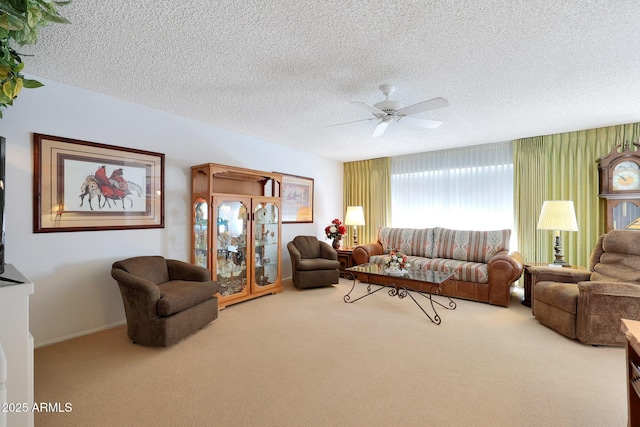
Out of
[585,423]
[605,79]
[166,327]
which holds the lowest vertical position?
[585,423]

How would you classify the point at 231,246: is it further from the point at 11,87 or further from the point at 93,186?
the point at 11,87

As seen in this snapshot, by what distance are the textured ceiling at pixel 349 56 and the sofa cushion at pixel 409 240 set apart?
2226 mm

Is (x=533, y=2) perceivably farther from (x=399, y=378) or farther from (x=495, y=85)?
(x=399, y=378)

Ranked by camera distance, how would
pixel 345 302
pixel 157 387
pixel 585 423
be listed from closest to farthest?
pixel 585 423 → pixel 157 387 → pixel 345 302

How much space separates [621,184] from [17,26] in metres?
5.59

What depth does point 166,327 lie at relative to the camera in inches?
101

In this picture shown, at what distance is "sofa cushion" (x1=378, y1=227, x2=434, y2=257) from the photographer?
5133 mm

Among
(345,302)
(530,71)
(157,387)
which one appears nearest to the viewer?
(157,387)

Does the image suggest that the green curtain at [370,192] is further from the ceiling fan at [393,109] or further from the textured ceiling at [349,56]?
the ceiling fan at [393,109]

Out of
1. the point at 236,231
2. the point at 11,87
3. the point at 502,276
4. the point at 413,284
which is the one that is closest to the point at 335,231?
the point at 413,284

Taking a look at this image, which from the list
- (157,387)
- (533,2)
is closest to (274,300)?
(157,387)

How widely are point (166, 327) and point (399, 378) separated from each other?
1999 mm

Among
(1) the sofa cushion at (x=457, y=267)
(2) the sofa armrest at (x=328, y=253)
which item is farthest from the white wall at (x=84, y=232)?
(1) the sofa cushion at (x=457, y=267)

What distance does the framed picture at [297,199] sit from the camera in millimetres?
5195
